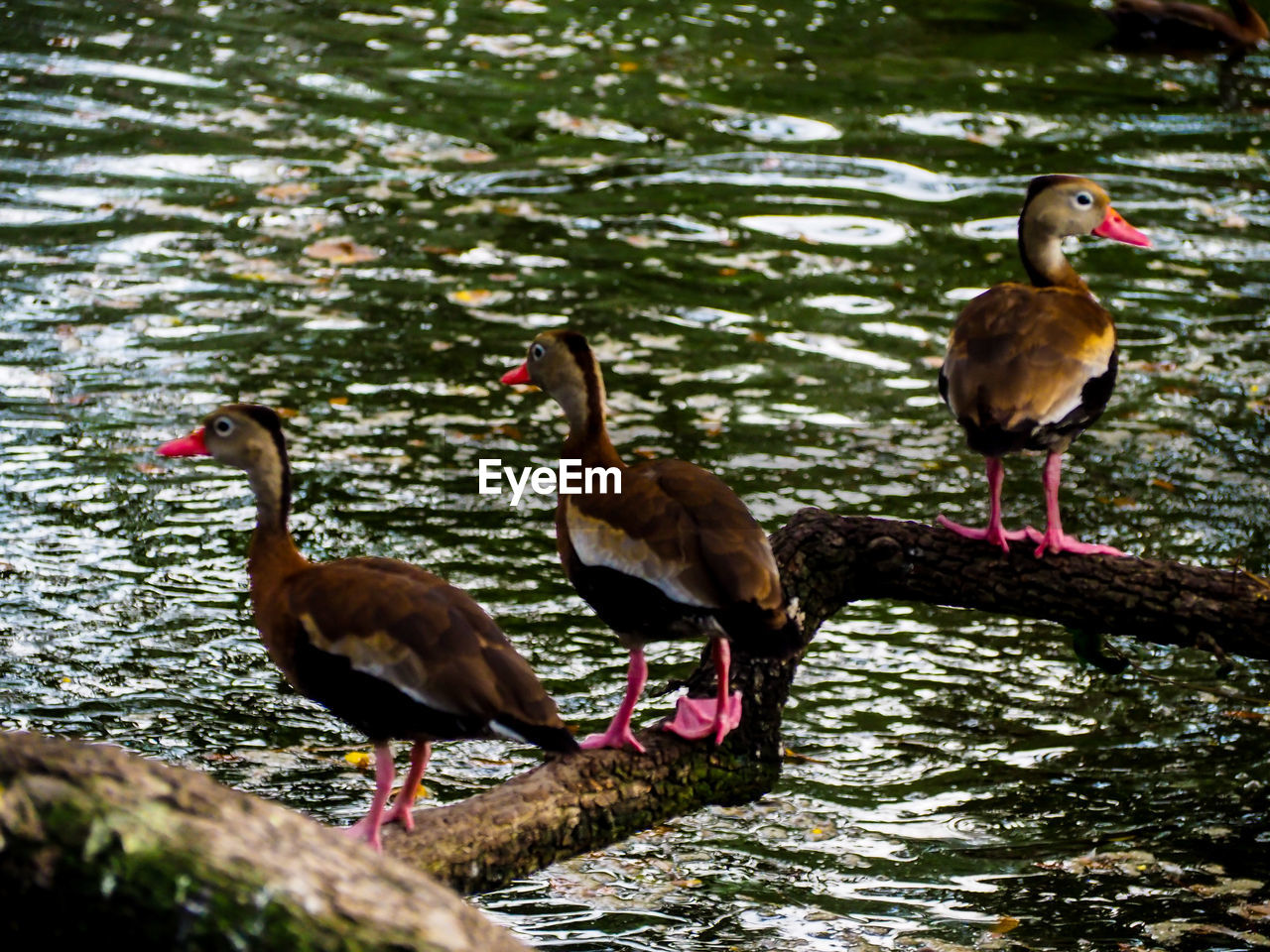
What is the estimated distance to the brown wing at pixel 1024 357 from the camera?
5.89 m

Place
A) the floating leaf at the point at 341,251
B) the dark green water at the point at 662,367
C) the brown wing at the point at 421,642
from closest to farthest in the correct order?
the brown wing at the point at 421,642 → the dark green water at the point at 662,367 → the floating leaf at the point at 341,251

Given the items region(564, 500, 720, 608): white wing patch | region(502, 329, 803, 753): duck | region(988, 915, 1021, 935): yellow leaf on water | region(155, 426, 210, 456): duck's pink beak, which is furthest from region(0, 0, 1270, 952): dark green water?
region(155, 426, 210, 456): duck's pink beak

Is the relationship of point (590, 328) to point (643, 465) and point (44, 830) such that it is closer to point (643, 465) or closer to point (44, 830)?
point (643, 465)

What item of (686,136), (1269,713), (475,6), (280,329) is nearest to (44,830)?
(1269,713)

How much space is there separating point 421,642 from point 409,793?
55 cm

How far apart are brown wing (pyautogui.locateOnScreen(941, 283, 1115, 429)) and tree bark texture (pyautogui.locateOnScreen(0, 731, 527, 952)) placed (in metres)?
3.45

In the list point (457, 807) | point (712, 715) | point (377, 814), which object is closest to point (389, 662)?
point (377, 814)

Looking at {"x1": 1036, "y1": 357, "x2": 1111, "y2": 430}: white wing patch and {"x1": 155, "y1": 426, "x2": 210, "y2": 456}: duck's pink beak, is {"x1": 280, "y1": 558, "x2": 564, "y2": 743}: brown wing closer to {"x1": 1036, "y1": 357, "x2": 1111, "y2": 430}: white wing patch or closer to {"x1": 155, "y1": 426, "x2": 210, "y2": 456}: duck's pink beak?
{"x1": 155, "y1": 426, "x2": 210, "y2": 456}: duck's pink beak

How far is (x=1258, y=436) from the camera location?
34.4 ft

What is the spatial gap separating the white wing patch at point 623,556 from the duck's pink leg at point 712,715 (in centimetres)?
51

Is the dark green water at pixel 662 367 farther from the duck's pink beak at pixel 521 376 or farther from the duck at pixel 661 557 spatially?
the duck's pink beak at pixel 521 376

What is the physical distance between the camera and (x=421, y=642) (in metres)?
4.71

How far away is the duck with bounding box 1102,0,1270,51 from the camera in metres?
19.1

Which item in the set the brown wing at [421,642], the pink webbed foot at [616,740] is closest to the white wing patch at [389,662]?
the brown wing at [421,642]
